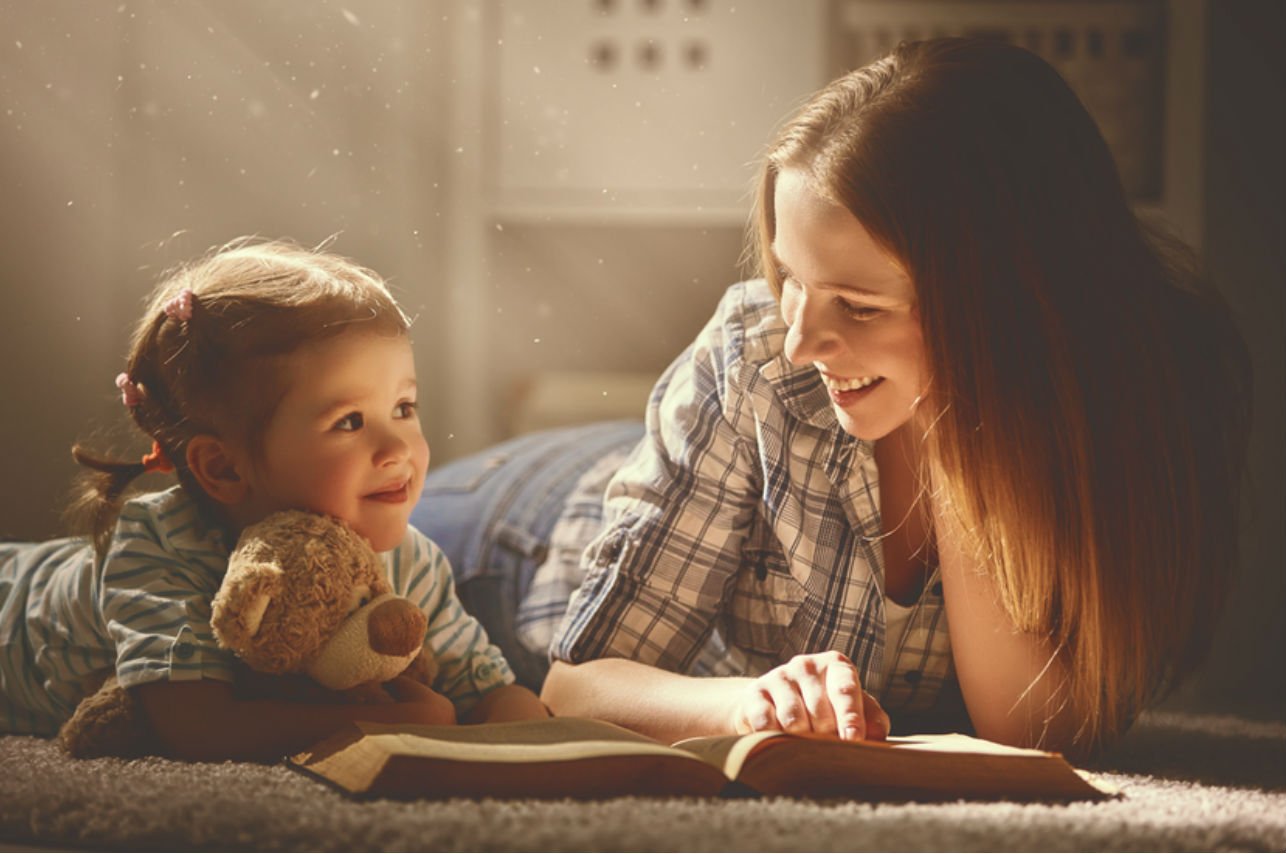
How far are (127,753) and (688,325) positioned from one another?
0.84 m

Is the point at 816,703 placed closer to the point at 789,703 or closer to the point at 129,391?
the point at 789,703

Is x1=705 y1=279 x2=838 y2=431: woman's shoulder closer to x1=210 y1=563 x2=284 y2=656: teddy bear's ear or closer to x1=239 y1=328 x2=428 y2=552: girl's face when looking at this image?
x1=239 y1=328 x2=428 y2=552: girl's face

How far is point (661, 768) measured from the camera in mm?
718

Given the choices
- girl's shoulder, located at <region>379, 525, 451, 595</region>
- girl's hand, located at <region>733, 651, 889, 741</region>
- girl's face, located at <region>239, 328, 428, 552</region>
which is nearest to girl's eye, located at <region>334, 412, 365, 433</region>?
girl's face, located at <region>239, 328, 428, 552</region>

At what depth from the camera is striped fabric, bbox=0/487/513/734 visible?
86cm

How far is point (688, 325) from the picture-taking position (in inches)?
60.0

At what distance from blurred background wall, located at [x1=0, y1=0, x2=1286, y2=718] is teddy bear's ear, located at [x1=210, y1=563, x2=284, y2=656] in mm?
201

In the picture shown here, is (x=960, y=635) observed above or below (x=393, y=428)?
below

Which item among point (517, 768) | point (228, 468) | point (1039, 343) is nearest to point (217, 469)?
point (228, 468)

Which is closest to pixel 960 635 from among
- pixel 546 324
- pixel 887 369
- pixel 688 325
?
pixel 887 369

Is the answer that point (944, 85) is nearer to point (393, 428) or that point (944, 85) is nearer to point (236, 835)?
point (393, 428)

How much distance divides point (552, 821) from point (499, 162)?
74cm

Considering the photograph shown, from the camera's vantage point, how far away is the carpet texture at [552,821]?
618 millimetres

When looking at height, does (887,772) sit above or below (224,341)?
below
